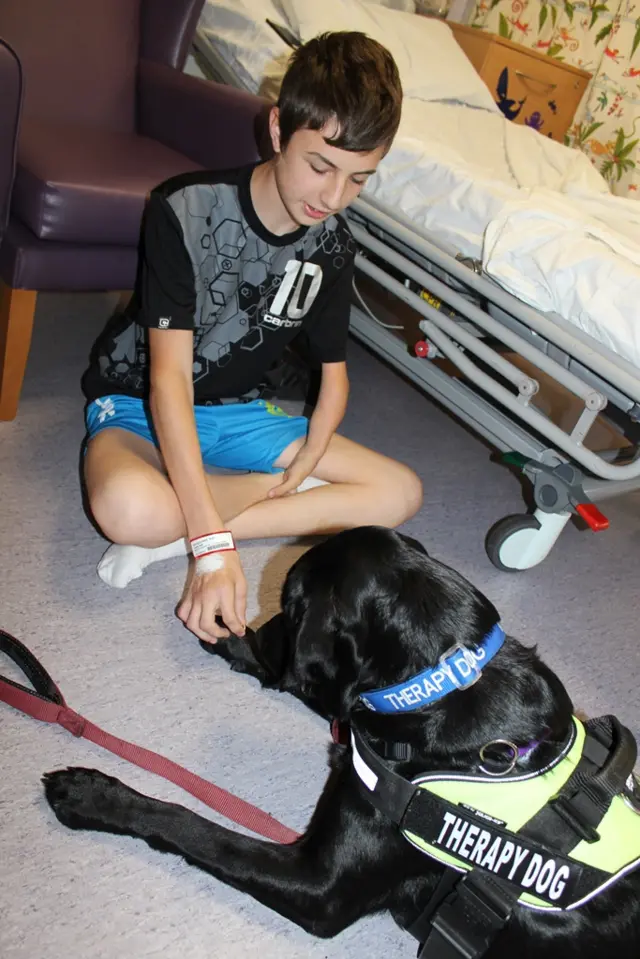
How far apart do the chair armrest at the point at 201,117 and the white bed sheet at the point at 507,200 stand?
0.90ft

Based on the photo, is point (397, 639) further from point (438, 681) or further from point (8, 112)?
point (8, 112)

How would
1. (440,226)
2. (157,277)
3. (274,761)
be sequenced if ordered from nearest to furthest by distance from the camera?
(274,761), (157,277), (440,226)

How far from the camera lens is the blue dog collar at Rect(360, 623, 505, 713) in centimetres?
87


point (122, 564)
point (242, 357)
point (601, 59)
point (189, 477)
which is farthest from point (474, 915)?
point (601, 59)

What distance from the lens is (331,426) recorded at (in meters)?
1.60

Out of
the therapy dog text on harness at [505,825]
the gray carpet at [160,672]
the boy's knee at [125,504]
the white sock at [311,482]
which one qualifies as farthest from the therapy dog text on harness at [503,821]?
the white sock at [311,482]

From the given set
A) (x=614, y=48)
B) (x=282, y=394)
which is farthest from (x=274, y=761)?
(x=614, y=48)

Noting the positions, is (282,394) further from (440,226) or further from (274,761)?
(274,761)

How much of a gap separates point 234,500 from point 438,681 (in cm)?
77

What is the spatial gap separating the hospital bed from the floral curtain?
1070 mm

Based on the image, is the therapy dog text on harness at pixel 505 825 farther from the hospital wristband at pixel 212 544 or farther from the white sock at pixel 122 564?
the white sock at pixel 122 564

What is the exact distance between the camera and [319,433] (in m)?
1.60

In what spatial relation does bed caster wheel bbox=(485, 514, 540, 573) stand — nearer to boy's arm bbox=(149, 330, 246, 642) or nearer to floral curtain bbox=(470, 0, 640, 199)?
boy's arm bbox=(149, 330, 246, 642)

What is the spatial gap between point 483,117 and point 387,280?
1030 millimetres
